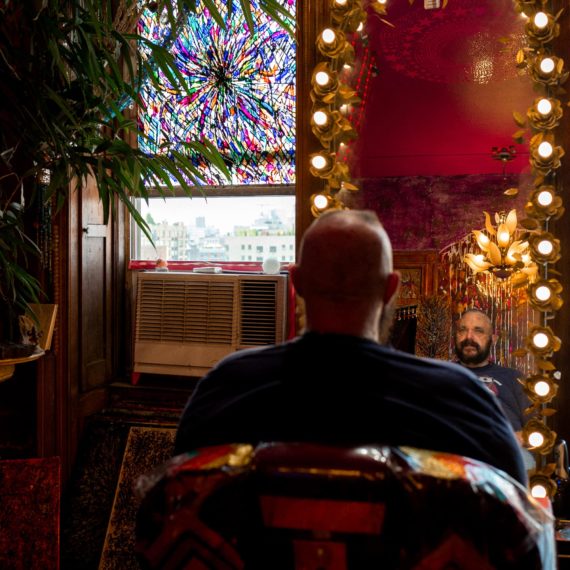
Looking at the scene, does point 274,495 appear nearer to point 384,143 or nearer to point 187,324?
point 384,143

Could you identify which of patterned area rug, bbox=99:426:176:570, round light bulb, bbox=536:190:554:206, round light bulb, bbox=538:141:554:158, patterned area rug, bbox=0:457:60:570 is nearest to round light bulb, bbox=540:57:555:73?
round light bulb, bbox=538:141:554:158

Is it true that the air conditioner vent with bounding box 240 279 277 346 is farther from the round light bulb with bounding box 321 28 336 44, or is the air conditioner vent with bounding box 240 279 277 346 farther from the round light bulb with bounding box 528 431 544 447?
the round light bulb with bounding box 528 431 544 447

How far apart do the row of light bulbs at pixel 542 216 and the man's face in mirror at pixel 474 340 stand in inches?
5.8

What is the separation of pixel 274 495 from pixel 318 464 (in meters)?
0.07

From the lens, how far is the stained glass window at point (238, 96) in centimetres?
318

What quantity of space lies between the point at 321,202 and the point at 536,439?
3.83 feet

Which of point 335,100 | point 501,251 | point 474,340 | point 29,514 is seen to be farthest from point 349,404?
point 29,514

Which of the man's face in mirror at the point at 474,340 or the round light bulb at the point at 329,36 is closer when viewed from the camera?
the man's face in mirror at the point at 474,340

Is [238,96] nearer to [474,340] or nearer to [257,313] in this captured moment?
[257,313]

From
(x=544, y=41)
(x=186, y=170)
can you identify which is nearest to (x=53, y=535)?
(x=186, y=170)

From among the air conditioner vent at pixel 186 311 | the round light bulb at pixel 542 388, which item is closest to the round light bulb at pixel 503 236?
the round light bulb at pixel 542 388

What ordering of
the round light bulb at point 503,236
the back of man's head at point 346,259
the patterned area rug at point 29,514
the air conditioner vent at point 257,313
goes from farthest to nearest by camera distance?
the air conditioner vent at point 257,313, the patterned area rug at point 29,514, the round light bulb at point 503,236, the back of man's head at point 346,259

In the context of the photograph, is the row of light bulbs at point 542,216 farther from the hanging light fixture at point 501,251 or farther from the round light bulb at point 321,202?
the round light bulb at point 321,202

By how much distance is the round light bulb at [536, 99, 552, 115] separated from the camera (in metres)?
2.32
